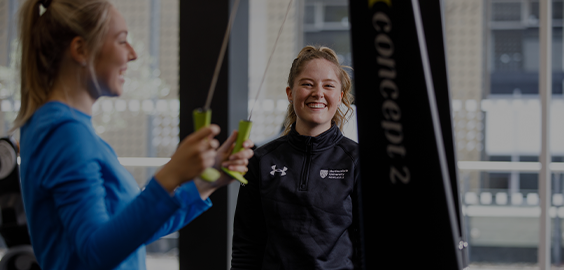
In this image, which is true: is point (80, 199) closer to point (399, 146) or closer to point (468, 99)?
A: point (399, 146)

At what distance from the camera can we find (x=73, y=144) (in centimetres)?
72

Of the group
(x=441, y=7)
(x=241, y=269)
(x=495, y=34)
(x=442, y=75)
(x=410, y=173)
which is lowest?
(x=241, y=269)

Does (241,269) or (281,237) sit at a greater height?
(281,237)

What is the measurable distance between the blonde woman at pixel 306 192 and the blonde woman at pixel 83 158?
423 mm

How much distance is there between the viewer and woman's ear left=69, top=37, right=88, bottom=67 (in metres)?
0.78

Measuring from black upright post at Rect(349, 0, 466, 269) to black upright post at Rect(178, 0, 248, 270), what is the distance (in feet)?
4.39

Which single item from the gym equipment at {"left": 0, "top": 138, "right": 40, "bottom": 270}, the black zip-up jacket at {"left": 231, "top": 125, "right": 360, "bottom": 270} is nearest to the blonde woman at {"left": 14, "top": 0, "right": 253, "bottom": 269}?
the black zip-up jacket at {"left": 231, "top": 125, "right": 360, "bottom": 270}

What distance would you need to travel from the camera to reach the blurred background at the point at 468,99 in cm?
354

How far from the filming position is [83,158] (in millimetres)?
714

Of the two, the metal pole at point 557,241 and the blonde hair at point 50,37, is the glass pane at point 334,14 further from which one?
the blonde hair at point 50,37

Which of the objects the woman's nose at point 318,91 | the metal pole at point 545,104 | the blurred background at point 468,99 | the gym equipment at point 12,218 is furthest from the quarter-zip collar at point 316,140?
the blurred background at point 468,99

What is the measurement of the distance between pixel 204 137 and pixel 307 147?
736mm

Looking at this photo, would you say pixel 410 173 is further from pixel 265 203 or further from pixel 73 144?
pixel 265 203

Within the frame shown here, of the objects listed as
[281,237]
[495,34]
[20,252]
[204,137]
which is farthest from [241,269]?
[495,34]
